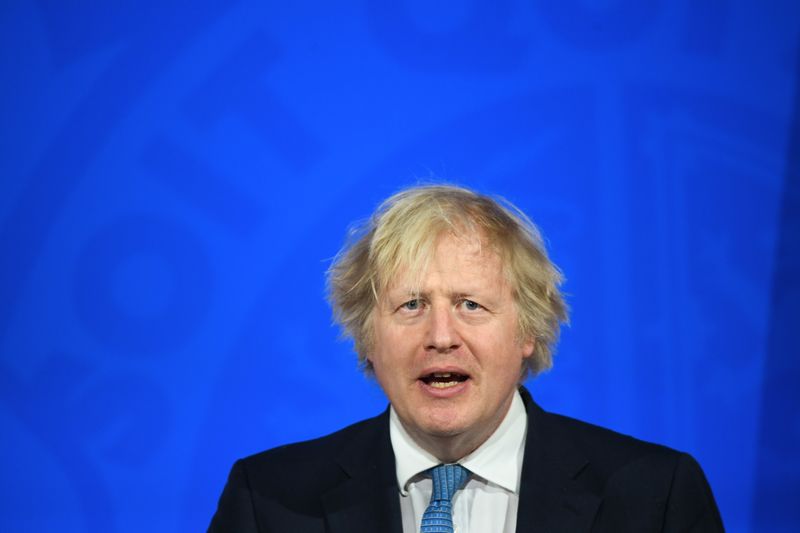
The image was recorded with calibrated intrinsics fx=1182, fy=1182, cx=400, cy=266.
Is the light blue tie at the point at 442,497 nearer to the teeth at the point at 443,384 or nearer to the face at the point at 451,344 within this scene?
the face at the point at 451,344

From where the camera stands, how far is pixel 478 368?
216 cm

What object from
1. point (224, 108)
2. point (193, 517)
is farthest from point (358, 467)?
point (224, 108)

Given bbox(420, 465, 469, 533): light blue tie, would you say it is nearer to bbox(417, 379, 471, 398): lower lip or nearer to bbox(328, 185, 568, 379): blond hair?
bbox(417, 379, 471, 398): lower lip

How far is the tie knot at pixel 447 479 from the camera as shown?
2199 mm

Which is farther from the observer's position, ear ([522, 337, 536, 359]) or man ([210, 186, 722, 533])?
ear ([522, 337, 536, 359])

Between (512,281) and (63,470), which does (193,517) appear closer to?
(63,470)

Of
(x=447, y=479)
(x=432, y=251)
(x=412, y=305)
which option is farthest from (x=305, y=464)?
(x=432, y=251)

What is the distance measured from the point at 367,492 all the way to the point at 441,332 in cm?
36

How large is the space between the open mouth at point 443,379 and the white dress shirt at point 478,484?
16 centimetres

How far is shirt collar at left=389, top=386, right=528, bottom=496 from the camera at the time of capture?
222 centimetres

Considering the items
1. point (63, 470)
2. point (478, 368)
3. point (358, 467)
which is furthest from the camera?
point (63, 470)

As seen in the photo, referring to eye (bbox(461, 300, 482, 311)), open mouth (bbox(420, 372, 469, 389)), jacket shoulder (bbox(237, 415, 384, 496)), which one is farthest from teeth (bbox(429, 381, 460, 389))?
jacket shoulder (bbox(237, 415, 384, 496))

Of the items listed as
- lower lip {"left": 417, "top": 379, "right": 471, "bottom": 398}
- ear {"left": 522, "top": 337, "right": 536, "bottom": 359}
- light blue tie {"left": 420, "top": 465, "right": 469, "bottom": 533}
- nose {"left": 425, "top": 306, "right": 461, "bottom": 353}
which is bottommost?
light blue tie {"left": 420, "top": 465, "right": 469, "bottom": 533}

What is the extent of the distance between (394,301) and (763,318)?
1266 millimetres
